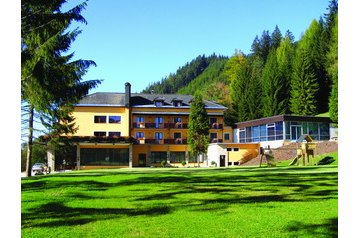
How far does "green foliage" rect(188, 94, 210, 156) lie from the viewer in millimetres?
6363

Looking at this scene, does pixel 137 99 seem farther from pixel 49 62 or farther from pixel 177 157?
pixel 49 62

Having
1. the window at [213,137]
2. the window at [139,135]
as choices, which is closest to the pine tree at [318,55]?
the window at [213,137]

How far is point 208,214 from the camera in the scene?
3361mm

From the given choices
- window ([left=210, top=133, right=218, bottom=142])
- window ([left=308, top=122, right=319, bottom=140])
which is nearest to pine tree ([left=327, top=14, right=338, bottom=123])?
window ([left=210, top=133, right=218, bottom=142])

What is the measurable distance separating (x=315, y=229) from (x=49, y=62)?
3595 millimetres

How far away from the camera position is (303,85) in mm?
7148

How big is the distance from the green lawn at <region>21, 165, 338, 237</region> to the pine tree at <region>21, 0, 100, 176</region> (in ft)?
3.57

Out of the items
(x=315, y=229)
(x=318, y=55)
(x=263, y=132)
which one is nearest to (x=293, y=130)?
(x=263, y=132)

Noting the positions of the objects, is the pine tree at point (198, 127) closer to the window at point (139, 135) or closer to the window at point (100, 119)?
the window at point (139, 135)
